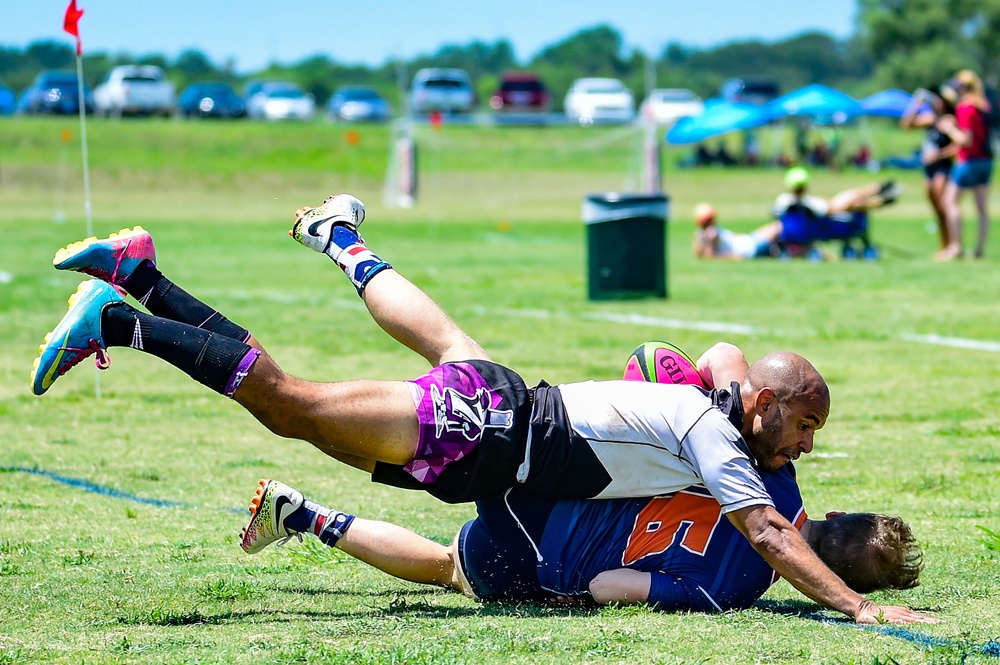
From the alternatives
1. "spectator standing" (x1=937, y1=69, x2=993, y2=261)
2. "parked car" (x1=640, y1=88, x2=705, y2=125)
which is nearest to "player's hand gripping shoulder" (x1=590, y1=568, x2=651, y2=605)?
"spectator standing" (x1=937, y1=69, x2=993, y2=261)

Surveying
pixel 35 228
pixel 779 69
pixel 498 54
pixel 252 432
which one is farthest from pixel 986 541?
pixel 779 69

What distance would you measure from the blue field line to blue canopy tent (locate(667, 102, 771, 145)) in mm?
18497

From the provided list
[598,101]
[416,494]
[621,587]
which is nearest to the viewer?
[621,587]

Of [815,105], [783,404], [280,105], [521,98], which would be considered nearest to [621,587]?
[783,404]

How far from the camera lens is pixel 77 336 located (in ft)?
14.5

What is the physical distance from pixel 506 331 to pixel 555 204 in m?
23.4

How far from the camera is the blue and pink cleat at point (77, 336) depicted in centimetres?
442

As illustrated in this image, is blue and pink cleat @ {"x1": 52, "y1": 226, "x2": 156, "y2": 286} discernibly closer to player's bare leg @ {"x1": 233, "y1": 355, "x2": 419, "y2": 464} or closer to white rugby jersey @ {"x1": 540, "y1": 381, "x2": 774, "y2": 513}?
player's bare leg @ {"x1": 233, "y1": 355, "x2": 419, "y2": 464}

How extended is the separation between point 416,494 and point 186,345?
228 cm

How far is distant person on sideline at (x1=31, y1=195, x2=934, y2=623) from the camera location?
13.9 feet

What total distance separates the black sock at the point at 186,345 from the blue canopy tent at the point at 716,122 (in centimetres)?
2000

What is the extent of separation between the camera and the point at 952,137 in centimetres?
1755

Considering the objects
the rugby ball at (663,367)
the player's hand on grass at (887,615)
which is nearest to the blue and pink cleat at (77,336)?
the rugby ball at (663,367)

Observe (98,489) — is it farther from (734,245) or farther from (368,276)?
(734,245)
